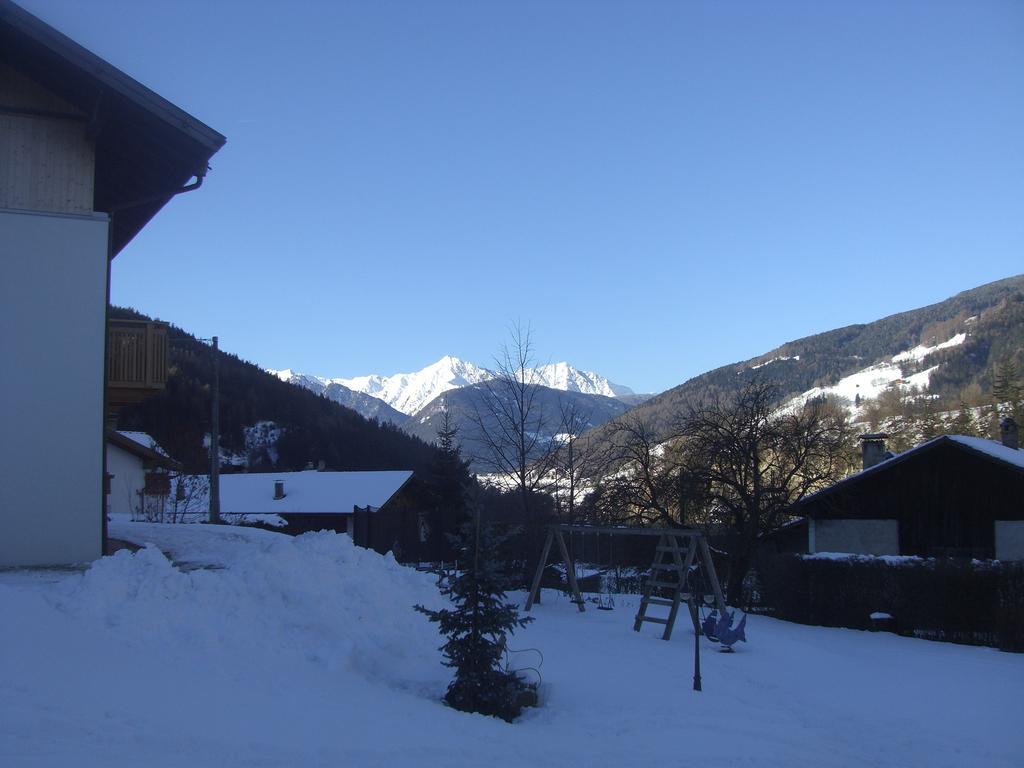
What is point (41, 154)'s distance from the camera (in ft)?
44.8

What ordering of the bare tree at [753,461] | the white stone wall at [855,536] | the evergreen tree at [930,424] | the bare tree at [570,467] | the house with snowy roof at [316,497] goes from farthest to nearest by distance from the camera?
the evergreen tree at [930,424]
the house with snowy roof at [316,497]
the bare tree at [753,461]
the white stone wall at [855,536]
the bare tree at [570,467]

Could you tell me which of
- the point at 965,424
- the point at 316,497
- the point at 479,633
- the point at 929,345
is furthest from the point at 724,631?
the point at 929,345

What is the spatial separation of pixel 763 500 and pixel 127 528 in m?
16.9

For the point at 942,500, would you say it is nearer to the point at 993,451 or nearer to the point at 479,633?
the point at 993,451

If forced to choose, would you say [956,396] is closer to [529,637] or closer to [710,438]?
[710,438]

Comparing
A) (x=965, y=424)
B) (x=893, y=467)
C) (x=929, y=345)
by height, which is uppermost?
(x=929, y=345)

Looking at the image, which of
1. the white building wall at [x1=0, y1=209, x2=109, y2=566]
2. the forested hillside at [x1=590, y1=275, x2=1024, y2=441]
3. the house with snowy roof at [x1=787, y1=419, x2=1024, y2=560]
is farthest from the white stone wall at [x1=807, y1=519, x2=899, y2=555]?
the forested hillside at [x1=590, y1=275, x2=1024, y2=441]

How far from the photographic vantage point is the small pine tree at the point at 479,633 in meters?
8.93

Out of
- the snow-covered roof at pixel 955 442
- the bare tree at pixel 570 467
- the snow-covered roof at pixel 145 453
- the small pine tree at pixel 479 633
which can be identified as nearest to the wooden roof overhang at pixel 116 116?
the small pine tree at pixel 479 633

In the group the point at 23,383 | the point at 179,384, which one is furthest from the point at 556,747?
the point at 179,384

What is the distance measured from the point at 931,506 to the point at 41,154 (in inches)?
893

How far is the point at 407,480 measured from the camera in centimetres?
5262

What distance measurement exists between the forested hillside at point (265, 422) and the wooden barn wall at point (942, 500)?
194 feet

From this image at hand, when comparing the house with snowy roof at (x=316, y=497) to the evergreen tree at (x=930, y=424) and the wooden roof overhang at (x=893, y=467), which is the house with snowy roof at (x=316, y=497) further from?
the evergreen tree at (x=930, y=424)
